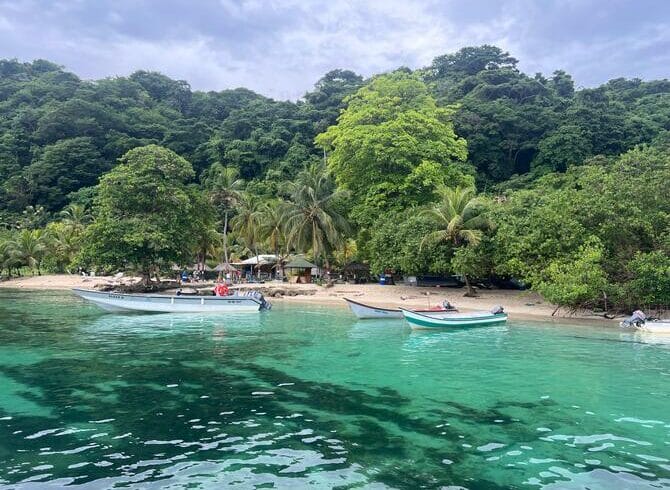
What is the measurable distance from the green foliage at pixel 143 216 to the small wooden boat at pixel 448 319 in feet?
63.7

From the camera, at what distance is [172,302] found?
92.0 ft

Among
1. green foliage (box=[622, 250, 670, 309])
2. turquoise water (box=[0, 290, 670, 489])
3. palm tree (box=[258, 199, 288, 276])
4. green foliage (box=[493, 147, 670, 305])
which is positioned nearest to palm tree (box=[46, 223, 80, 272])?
palm tree (box=[258, 199, 288, 276])

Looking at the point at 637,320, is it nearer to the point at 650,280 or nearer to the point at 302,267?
the point at 650,280

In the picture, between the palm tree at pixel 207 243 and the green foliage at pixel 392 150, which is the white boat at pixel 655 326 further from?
the palm tree at pixel 207 243

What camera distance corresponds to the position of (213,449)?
775 centimetres

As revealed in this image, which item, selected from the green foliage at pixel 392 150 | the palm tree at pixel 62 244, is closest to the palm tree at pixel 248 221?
the green foliage at pixel 392 150

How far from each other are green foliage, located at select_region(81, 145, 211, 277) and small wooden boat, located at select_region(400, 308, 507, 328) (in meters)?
19.4

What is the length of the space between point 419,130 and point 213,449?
32266 mm

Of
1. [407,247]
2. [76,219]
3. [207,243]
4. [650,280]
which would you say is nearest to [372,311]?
[407,247]

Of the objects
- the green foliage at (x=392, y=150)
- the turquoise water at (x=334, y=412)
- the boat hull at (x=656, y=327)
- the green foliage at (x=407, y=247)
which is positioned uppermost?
the green foliage at (x=392, y=150)

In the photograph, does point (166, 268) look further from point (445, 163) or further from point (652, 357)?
point (652, 357)

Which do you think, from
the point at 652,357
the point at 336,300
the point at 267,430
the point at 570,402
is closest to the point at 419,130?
the point at 336,300

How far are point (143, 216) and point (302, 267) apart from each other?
50.4 ft

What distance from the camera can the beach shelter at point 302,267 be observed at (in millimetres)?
45497
